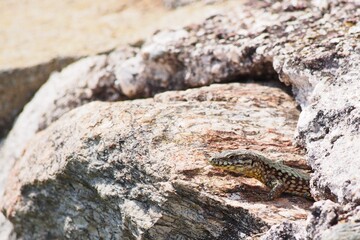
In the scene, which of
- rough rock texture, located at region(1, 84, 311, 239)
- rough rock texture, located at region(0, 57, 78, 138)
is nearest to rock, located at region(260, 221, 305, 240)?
rough rock texture, located at region(1, 84, 311, 239)

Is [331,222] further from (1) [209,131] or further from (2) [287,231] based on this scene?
(1) [209,131]

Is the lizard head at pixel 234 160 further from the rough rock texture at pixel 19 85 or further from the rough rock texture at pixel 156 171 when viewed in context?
the rough rock texture at pixel 19 85

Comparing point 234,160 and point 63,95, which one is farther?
point 63,95

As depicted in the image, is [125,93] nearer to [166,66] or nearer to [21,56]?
[166,66]

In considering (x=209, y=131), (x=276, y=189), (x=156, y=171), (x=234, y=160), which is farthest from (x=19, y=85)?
(x=276, y=189)

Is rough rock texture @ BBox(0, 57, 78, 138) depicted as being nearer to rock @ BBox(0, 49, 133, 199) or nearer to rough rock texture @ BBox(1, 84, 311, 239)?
rock @ BBox(0, 49, 133, 199)
